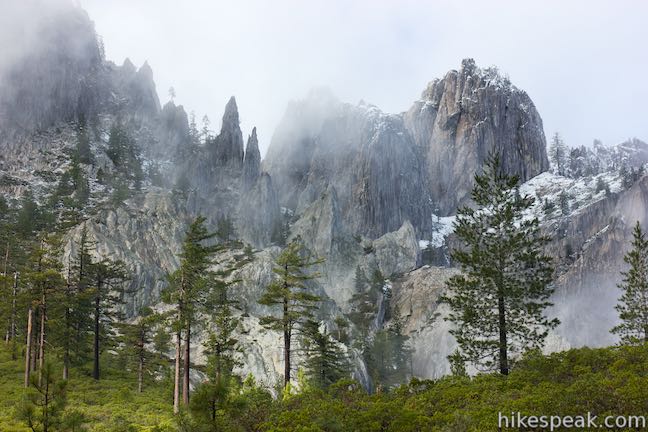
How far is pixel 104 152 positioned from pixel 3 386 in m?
90.6

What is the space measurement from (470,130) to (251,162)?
8472 cm

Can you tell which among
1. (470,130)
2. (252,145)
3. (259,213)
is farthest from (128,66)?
(470,130)

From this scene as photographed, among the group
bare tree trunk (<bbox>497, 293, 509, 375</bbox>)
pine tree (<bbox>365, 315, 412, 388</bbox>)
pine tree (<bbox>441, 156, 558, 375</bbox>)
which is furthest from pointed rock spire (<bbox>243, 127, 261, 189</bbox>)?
bare tree trunk (<bbox>497, 293, 509, 375</bbox>)

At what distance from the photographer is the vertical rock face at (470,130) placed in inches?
6816

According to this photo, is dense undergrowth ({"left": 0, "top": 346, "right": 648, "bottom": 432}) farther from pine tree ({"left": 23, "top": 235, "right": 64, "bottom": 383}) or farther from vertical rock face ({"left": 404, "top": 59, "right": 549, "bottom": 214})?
vertical rock face ({"left": 404, "top": 59, "right": 549, "bottom": 214})

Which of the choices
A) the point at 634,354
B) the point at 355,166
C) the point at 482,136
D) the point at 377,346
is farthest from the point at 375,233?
the point at 634,354

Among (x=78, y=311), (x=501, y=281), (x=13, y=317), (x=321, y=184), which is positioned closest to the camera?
(x=501, y=281)

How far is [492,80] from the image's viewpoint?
180000 millimetres

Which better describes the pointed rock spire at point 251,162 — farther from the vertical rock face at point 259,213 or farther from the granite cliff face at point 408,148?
the granite cliff face at point 408,148

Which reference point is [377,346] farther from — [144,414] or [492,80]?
[492,80]

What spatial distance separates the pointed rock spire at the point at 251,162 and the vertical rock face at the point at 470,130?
6812 centimetres

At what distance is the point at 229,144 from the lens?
140m

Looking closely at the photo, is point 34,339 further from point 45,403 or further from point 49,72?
point 49,72

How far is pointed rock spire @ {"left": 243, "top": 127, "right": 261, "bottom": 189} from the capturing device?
133m
